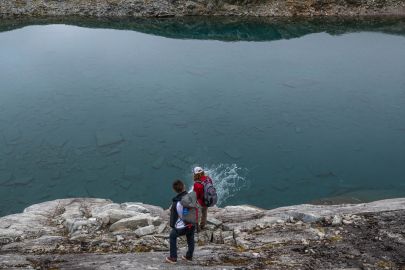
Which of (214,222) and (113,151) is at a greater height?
(214,222)

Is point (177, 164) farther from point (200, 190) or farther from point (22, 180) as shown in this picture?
point (200, 190)

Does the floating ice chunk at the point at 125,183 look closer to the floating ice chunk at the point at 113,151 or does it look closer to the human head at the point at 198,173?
the floating ice chunk at the point at 113,151

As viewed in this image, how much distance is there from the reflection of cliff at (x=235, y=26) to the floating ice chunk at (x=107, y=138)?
30838mm

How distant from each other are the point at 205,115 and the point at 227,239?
75.6 ft

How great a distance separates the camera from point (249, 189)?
28.1 m

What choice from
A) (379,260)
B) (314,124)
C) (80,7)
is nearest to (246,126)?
(314,124)

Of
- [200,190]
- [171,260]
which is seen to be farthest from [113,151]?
[171,260]

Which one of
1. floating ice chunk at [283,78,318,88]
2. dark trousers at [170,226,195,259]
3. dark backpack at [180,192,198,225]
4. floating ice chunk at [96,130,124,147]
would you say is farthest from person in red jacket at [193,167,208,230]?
floating ice chunk at [283,78,318,88]

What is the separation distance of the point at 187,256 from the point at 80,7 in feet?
224

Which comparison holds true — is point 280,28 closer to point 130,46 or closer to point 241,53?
point 241,53

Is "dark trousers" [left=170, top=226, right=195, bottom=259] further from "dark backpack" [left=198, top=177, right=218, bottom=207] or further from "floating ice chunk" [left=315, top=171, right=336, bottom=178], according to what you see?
"floating ice chunk" [left=315, top=171, right=336, bottom=178]

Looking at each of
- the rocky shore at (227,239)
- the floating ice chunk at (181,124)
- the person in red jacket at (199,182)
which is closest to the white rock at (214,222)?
the rocky shore at (227,239)

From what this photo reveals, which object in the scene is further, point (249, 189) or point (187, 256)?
point (249, 189)

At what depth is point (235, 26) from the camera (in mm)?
66938
